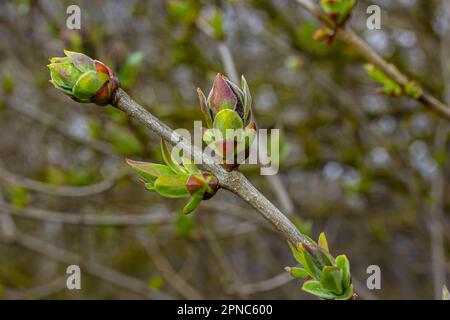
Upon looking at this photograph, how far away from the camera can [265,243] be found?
139 inches

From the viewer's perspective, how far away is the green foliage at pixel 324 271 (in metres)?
0.75

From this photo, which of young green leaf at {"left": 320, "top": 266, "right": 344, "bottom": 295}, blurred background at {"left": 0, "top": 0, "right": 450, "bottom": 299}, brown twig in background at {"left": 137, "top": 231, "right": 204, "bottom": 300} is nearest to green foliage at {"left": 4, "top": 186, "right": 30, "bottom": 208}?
blurred background at {"left": 0, "top": 0, "right": 450, "bottom": 299}

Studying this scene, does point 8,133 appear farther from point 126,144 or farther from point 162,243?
point 126,144

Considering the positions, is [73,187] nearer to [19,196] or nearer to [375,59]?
[19,196]

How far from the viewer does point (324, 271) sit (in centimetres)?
75

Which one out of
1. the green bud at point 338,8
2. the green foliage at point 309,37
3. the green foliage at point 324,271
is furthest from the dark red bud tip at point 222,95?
the green foliage at point 309,37

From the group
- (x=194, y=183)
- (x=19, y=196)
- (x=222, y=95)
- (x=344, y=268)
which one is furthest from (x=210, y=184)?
(x=19, y=196)

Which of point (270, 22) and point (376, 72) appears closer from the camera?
point (376, 72)

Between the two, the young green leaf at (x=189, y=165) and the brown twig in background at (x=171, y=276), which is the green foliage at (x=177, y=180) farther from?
the brown twig in background at (x=171, y=276)

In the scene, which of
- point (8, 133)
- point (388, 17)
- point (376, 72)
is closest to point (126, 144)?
point (376, 72)

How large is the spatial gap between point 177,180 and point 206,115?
11 cm

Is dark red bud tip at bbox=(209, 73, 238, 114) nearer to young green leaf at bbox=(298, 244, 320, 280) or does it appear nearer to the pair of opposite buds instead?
the pair of opposite buds
